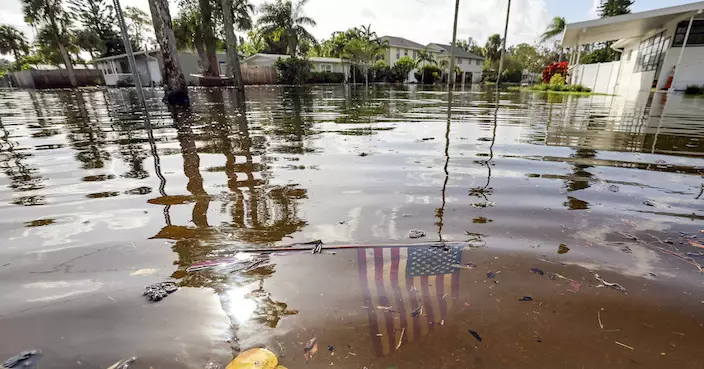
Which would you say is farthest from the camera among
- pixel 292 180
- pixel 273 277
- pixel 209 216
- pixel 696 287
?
pixel 292 180

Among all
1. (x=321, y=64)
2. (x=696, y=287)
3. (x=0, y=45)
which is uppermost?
(x=0, y=45)

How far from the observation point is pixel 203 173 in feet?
12.3

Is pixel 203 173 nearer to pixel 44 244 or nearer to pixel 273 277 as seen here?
pixel 44 244

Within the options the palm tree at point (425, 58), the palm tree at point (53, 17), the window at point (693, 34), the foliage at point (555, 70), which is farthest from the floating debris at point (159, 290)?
the palm tree at point (425, 58)

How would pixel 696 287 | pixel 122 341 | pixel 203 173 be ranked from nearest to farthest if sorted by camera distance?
pixel 122 341
pixel 696 287
pixel 203 173

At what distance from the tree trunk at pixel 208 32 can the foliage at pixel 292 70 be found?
21.7 feet

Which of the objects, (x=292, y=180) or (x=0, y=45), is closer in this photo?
(x=292, y=180)

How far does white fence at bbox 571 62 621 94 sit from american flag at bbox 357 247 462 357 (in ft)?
90.5

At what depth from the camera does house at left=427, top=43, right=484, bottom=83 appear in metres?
52.5

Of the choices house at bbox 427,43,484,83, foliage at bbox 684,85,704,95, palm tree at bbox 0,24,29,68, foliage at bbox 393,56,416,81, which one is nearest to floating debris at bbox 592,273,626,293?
foliage at bbox 684,85,704,95

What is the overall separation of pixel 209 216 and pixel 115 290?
37.5 inches

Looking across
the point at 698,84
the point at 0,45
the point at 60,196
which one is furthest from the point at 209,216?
the point at 0,45

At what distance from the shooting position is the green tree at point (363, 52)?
4003 cm

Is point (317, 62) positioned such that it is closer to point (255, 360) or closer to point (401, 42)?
point (401, 42)
